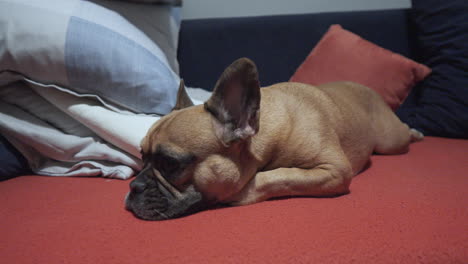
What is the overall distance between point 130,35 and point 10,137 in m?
0.68

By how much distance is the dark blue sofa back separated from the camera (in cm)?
224

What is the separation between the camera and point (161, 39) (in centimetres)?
197

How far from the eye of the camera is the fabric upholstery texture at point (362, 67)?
2.05 metres

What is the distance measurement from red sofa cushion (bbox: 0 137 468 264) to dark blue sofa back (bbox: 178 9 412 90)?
3.95 feet

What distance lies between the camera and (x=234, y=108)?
42.8 inches

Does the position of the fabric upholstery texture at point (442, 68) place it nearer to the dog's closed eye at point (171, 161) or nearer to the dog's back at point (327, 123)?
the dog's back at point (327, 123)

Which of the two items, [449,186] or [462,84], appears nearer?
[449,186]

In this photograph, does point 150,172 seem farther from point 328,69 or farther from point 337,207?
point 328,69

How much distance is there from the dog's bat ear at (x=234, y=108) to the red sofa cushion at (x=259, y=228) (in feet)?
0.79

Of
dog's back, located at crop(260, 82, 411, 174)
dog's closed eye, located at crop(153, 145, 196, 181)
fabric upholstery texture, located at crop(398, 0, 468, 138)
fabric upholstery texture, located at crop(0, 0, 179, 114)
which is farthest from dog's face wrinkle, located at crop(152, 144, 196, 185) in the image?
fabric upholstery texture, located at crop(398, 0, 468, 138)

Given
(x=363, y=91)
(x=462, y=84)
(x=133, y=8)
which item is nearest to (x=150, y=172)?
(x=133, y=8)

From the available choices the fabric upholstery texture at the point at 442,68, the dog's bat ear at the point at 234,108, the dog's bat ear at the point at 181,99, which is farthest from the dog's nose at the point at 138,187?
the fabric upholstery texture at the point at 442,68

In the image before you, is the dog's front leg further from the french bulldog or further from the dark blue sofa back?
the dark blue sofa back

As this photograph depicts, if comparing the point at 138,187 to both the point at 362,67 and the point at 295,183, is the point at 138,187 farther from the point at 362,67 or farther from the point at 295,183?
the point at 362,67
